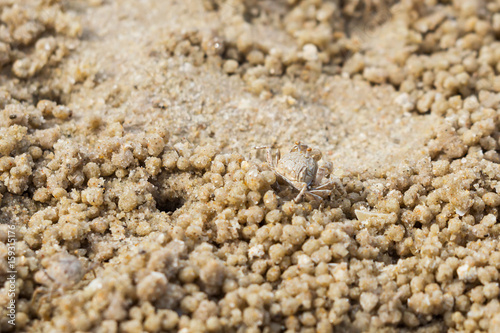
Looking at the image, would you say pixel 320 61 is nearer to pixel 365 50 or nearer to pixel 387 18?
pixel 365 50

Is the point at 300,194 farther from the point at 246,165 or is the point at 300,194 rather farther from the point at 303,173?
the point at 246,165

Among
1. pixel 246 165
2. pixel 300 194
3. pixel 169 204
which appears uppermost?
pixel 246 165

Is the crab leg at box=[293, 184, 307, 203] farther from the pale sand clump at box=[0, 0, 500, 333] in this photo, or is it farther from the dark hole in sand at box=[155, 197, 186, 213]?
the dark hole in sand at box=[155, 197, 186, 213]

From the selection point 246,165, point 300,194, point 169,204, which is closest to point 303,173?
point 300,194

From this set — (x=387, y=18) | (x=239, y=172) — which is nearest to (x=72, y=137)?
(x=239, y=172)

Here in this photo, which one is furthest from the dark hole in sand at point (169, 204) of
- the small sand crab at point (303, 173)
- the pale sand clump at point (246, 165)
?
the small sand crab at point (303, 173)

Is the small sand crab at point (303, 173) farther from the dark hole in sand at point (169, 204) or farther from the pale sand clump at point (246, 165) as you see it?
the dark hole in sand at point (169, 204)

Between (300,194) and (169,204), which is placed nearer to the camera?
(300,194)
